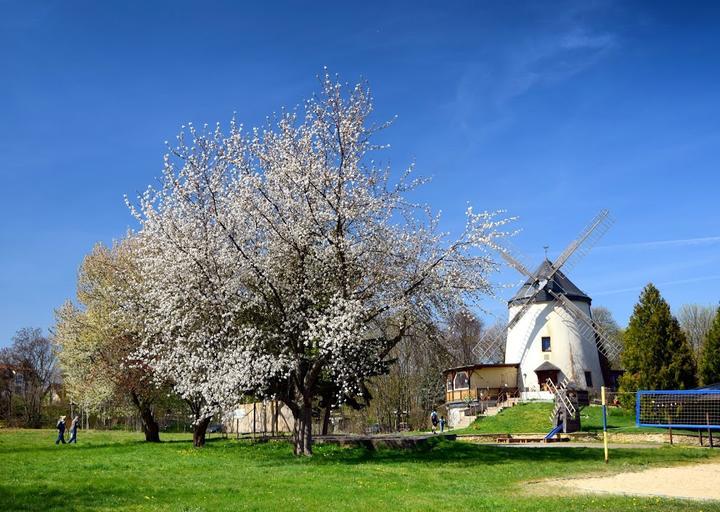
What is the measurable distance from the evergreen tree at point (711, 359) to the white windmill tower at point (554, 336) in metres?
12.7

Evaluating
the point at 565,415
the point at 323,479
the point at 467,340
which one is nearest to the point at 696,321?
the point at 467,340

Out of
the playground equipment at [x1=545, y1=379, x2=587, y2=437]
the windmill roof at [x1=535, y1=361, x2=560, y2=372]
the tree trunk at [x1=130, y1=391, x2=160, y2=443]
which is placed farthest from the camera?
the windmill roof at [x1=535, y1=361, x2=560, y2=372]

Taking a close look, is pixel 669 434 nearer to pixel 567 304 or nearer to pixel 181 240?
pixel 567 304

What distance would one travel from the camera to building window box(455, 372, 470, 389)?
5450 cm

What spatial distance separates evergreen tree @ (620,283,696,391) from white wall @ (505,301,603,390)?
10.8 metres

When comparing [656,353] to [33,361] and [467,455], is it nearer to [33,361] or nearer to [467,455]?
[467,455]

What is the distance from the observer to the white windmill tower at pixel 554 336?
49.4 metres

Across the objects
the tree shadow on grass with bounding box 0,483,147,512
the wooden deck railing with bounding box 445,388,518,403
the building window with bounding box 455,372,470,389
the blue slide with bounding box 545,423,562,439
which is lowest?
the blue slide with bounding box 545,423,562,439

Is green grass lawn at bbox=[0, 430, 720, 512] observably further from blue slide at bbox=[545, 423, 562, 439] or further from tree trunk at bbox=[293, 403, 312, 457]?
blue slide at bbox=[545, 423, 562, 439]

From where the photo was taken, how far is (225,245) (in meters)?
21.6

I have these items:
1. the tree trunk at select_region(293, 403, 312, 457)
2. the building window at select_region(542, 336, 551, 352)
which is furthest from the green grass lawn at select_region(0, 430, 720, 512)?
the building window at select_region(542, 336, 551, 352)

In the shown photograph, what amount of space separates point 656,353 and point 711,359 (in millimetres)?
2790

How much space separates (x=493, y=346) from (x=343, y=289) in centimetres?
3697

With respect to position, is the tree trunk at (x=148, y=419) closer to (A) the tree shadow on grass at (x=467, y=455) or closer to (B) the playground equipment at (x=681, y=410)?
(A) the tree shadow on grass at (x=467, y=455)
